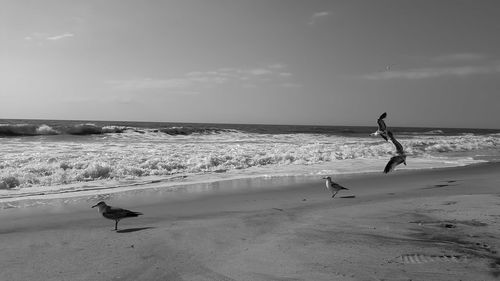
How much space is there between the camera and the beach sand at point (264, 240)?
427cm

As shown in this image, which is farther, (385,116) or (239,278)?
(385,116)

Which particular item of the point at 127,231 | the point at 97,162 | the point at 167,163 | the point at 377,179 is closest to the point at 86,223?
the point at 127,231

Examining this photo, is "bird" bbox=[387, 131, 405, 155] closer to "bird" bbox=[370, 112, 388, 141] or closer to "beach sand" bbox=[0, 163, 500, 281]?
"bird" bbox=[370, 112, 388, 141]

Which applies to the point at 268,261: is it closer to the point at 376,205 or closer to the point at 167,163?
the point at 376,205

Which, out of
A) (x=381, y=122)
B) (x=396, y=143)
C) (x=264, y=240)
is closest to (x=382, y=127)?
(x=381, y=122)

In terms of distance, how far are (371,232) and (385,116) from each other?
1671 millimetres

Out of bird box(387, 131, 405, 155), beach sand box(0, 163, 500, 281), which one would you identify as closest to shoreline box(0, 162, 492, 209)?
beach sand box(0, 163, 500, 281)

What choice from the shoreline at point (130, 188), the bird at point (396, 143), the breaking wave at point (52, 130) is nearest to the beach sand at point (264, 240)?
the shoreline at point (130, 188)

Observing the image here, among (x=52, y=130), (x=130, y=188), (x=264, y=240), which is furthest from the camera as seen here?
(x=52, y=130)

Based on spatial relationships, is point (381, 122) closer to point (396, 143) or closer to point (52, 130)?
point (396, 143)

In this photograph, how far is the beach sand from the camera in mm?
4273

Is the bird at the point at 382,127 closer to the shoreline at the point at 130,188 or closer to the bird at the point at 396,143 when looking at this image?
the bird at the point at 396,143

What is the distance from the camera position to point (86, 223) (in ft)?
20.9

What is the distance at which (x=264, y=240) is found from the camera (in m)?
5.40
